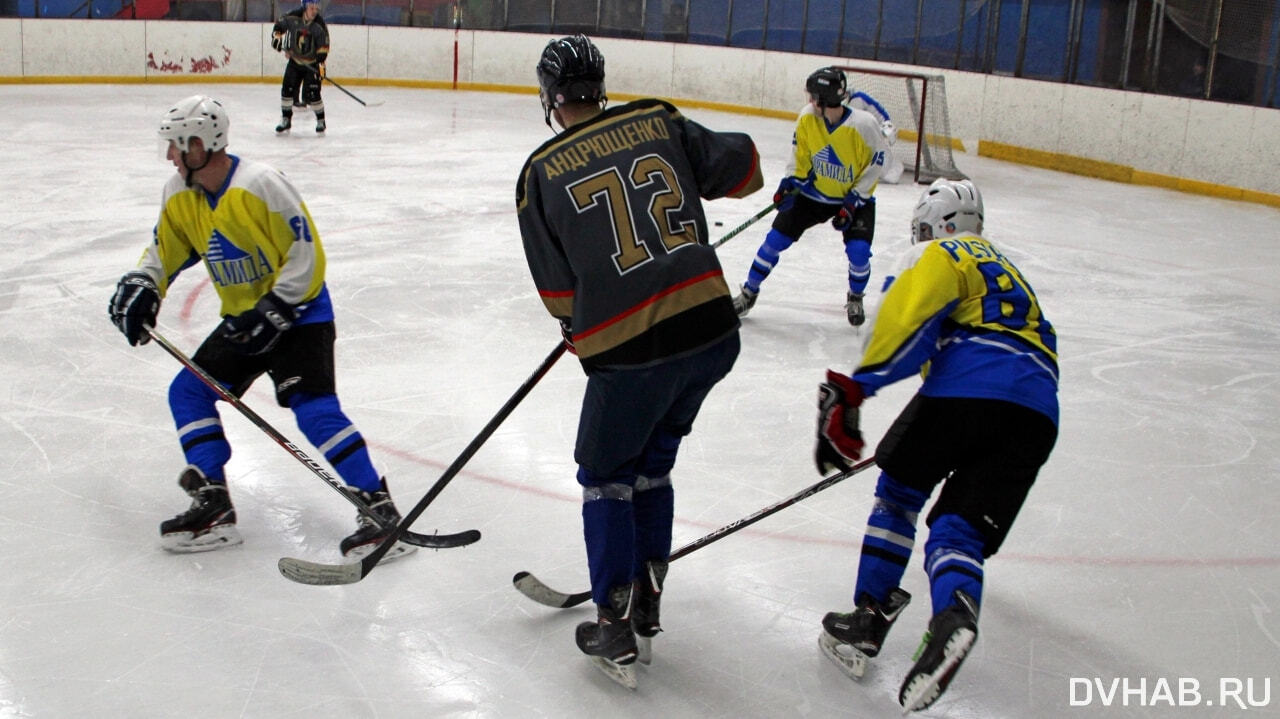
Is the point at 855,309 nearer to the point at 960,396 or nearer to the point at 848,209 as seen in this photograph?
the point at 848,209

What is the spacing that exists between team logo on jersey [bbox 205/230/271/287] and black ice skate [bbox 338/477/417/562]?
0.53m

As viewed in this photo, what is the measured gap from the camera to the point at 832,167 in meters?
4.82

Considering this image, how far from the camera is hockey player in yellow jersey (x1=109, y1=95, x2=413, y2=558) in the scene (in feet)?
8.63

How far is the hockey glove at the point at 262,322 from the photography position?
2.61m

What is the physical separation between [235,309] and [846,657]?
157 cm

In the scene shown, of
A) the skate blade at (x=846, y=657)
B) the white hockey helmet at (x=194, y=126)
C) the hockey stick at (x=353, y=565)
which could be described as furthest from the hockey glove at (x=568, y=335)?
the white hockey helmet at (x=194, y=126)

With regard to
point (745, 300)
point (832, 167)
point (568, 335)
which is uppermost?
point (832, 167)

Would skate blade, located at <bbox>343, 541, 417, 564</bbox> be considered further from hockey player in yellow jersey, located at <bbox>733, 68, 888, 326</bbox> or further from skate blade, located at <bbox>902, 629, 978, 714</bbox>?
hockey player in yellow jersey, located at <bbox>733, 68, 888, 326</bbox>

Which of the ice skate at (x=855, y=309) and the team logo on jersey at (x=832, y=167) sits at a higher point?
the team logo on jersey at (x=832, y=167)

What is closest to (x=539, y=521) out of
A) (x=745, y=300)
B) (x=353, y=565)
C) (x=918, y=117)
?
(x=353, y=565)

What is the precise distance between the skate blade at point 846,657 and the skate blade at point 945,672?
0.40 meters

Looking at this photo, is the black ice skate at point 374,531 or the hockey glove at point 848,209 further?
the hockey glove at point 848,209

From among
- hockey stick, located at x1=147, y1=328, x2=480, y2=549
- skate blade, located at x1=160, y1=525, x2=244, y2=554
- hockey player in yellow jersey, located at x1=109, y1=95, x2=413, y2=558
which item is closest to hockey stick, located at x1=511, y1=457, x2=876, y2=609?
hockey stick, located at x1=147, y1=328, x2=480, y2=549

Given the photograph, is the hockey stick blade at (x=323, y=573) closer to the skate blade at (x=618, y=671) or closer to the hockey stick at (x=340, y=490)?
the hockey stick at (x=340, y=490)
